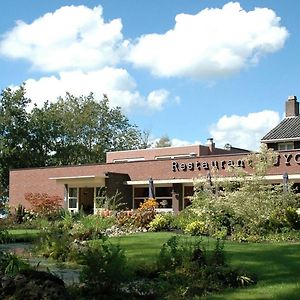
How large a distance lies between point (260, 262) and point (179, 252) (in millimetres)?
2765

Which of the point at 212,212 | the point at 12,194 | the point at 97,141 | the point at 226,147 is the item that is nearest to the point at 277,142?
the point at 226,147

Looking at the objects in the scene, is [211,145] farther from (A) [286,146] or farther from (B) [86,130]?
(B) [86,130]

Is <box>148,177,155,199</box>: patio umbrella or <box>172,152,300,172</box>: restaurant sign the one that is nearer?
<box>172,152,300,172</box>: restaurant sign

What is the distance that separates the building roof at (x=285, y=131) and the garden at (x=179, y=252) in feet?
46.2

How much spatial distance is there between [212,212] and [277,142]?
18.2m

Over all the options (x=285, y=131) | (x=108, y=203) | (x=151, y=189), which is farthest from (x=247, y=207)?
(x=285, y=131)

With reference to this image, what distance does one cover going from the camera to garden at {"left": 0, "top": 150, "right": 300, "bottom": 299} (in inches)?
327

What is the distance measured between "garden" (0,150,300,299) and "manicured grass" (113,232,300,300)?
0.7 inches

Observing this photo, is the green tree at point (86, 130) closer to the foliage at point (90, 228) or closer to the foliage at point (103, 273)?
the foliage at point (90, 228)

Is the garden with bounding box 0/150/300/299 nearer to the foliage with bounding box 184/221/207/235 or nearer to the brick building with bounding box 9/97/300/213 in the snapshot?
the foliage with bounding box 184/221/207/235

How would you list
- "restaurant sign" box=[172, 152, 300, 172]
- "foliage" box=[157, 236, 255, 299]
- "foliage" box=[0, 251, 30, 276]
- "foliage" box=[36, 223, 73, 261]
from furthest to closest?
"restaurant sign" box=[172, 152, 300, 172] < "foliage" box=[36, 223, 73, 261] < "foliage" box=[157, 236, 255, 299] < "foliage" box=[0, 251, 30, 276]

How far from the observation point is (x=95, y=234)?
1880 cm

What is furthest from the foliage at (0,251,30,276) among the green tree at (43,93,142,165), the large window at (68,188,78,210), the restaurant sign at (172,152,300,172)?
the green tree at (43,93,142,165)

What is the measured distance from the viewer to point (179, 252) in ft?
34.6
